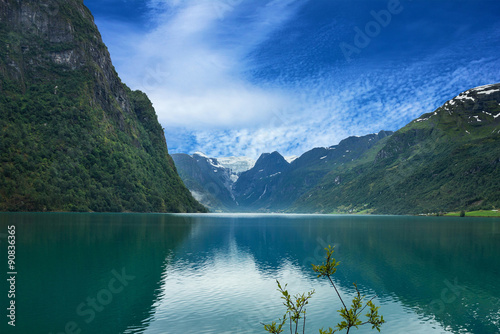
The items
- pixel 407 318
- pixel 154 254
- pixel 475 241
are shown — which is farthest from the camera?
pixel 475 241

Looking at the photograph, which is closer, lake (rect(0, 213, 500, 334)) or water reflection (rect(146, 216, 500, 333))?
lake (rect(0, 213, 500, 334))

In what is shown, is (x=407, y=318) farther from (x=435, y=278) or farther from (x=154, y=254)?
(x=154, y=254)

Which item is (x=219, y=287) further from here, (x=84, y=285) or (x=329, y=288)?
(x=84, y=285)

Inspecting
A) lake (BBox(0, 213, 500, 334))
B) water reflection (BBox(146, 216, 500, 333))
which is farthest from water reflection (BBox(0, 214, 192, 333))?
water reflection (BBox(146, 216, 500, 333))

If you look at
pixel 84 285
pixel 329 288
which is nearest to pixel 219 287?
pixel 329 288

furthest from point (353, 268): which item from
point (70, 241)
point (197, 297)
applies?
point (70, 241)

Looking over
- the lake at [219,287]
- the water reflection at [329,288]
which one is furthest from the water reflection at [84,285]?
the water reflection at [329,288]

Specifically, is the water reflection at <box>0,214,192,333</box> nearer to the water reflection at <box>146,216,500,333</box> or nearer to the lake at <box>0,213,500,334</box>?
the lake at <box>0,213,500,334</box>

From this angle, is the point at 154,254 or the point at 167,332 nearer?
the point at 167,332

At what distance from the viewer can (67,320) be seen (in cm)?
2680

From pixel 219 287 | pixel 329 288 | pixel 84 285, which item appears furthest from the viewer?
pixel 329 288

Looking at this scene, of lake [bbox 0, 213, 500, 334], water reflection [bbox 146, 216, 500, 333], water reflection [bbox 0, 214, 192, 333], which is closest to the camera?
water reflection [bbox 0, 214, 192, 333]

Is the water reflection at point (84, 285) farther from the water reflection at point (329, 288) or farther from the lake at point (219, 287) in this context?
the water reflection at point (329, 288)

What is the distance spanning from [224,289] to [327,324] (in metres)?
14.6
